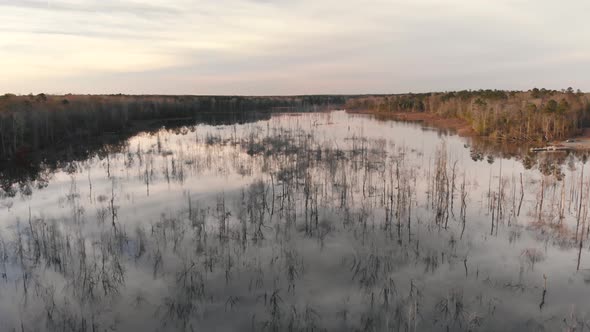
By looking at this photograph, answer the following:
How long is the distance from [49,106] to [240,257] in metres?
24.1

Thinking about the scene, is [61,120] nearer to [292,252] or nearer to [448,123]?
[292,252]

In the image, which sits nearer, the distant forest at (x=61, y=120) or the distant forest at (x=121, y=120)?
the distant forest at (x=61, y=120)

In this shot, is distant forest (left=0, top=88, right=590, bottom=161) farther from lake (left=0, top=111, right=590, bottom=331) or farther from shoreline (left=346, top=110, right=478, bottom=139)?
lake (left=0, top=111, right=590, bottom=331)

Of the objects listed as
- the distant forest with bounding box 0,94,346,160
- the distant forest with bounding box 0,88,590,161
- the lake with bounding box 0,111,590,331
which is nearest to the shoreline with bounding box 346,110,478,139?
the distant forest with bounding box 0,88,590,161

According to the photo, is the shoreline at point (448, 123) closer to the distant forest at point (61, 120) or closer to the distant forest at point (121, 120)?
the distant forest at point (121, 120)

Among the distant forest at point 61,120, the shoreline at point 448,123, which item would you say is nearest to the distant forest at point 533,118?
the shoreline at point 448,123

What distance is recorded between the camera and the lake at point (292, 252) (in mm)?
5566

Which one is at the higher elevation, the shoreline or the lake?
the shoreline

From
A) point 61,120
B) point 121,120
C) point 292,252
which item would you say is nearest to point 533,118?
point 292,252

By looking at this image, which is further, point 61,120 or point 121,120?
point 121,120

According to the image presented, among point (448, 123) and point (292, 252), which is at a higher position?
point (448, 123)

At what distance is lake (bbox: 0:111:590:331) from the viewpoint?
219 inches

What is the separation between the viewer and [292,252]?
24.9 ft

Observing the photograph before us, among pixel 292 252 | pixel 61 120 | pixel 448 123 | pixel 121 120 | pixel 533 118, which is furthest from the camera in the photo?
pixel 448 123
